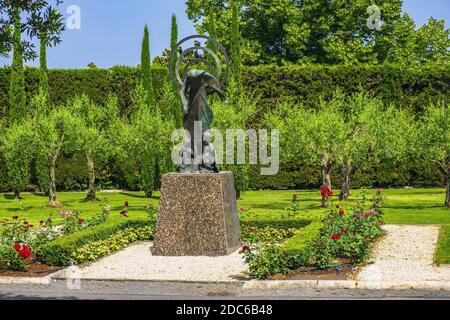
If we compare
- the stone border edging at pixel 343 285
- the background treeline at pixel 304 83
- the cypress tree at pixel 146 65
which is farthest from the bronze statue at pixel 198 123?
the background treeline at pixel 304 83

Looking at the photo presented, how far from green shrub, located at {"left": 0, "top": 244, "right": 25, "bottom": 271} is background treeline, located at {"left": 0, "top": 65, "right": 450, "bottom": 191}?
20.8m

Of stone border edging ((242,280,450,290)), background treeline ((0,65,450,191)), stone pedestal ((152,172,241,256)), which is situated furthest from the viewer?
background treeline ((0,65,450,191))

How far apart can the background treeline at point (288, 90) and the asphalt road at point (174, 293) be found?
2258 centimetres

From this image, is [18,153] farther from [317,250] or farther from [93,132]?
[317,250]

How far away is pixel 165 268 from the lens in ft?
53.1

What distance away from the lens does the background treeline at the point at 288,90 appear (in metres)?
37.2

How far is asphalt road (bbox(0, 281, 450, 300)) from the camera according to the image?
13.2 m

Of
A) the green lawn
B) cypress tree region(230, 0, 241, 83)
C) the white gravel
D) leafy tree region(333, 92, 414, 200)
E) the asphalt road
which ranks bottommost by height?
the asphalt road

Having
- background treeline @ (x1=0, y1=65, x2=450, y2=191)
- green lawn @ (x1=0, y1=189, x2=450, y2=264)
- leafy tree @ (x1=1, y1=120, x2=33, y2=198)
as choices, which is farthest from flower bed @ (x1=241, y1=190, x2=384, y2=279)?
background treeline @ (x1=0, y1=65, x2=450, y2=191)

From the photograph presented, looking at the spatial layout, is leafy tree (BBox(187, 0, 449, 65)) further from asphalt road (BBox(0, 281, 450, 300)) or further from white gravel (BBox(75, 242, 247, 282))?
asphalt road (BBox(0, 281, 450, 300))

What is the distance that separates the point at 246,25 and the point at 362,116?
64.7ft

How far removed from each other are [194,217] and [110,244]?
2454 mm

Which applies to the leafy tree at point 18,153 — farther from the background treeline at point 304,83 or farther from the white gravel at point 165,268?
the white gravel at point 165,268
